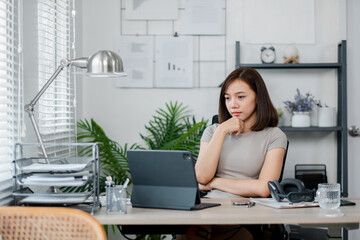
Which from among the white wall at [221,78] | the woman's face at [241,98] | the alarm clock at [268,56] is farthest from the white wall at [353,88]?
the woman's face at [241,98]

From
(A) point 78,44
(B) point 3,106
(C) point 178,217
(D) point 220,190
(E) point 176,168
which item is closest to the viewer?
(C) point 178,217

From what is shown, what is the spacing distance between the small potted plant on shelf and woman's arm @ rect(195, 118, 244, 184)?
1378 millimetres

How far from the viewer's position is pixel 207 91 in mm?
4152

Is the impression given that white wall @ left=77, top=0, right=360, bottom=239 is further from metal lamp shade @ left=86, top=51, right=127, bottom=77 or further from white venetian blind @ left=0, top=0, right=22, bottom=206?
metal lamp shade @ left=86, top=51, right=127, bottom=77

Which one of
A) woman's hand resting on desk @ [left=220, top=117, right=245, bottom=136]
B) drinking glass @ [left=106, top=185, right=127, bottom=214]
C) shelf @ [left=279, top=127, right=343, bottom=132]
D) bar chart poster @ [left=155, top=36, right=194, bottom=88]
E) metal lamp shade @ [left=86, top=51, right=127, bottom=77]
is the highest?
bar chart poster @ [left=155, top=36, right=194, bottom=88]

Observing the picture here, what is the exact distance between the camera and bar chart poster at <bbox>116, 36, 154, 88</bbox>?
13.5 ft

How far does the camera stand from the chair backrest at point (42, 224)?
162cm

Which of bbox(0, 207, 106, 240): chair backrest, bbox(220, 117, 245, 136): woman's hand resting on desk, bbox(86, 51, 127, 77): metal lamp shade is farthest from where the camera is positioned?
bbox(220, 117, 245, 136): woman's hand resting on desk

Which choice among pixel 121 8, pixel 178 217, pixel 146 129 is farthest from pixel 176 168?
pixel 121 8

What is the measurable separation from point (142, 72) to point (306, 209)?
90.0 inches

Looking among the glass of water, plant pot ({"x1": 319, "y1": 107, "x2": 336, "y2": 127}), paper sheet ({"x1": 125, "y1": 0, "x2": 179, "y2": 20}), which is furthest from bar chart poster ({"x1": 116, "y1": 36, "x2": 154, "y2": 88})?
the glass of water

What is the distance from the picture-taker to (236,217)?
6.40 ft

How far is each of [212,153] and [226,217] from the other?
0.72 m

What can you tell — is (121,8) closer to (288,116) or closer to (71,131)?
(71,131)
